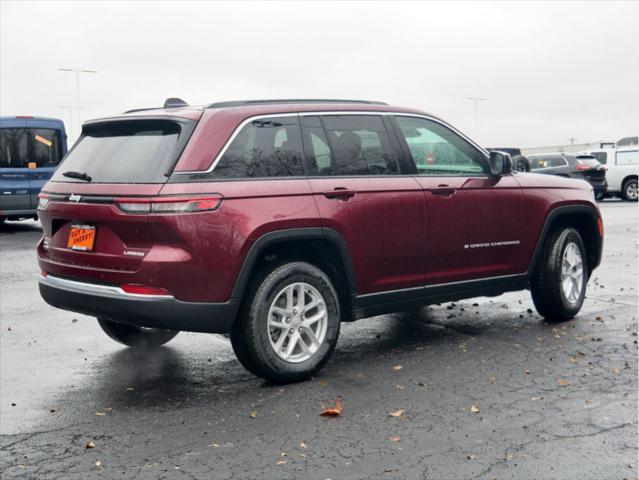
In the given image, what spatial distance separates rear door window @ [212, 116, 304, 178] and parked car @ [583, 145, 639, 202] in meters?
27.6

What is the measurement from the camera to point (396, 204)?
6582mm

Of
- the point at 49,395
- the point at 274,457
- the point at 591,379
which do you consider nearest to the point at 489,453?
the point at 274,457

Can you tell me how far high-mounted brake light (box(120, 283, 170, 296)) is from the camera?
5543mm

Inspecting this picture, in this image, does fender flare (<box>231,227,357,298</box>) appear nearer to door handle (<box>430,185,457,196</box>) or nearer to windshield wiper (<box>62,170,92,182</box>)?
door handle (<box>430,185,457,196</box>)

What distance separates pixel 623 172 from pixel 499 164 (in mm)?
26138

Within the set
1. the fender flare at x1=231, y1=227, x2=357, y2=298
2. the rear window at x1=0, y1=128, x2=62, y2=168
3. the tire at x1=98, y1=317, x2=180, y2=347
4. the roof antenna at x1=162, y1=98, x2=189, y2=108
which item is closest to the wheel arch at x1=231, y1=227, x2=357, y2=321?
the fender flare at x1=231, y1=227, x2=357, y2=298

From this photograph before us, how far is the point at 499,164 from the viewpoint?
24.2ft

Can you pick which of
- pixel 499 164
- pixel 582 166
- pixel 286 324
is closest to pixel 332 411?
pixel 286 324

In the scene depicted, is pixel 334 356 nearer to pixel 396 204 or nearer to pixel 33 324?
pixel 396 204

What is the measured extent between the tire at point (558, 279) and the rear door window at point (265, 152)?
9.25ft

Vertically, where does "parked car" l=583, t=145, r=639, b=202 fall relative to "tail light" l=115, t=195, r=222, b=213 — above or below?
below

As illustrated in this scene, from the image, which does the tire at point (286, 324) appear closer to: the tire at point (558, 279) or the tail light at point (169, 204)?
the tail light at point (169, 204)

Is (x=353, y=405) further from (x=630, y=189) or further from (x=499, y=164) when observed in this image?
(x=630, y=189)

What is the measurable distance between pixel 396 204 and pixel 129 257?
203cm
